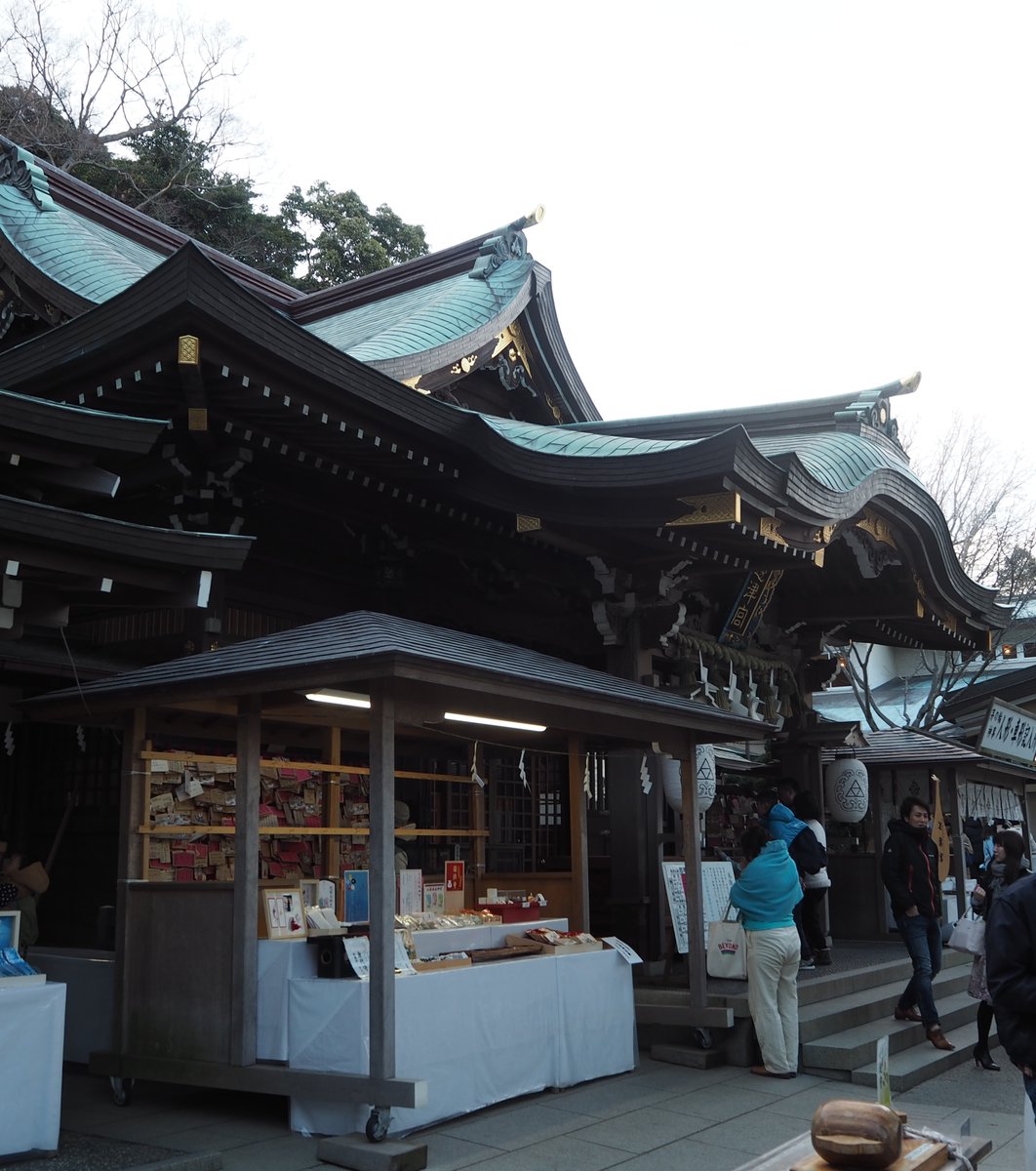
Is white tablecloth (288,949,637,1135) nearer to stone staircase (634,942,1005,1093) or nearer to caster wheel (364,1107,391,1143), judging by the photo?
caster wheel (364,1107,391,1143)

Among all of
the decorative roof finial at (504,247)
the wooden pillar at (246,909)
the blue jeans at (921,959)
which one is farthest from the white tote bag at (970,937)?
the decorative roof finial at (504,247)

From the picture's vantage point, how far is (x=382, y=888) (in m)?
6.09

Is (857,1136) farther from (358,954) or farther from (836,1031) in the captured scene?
(836,1031)

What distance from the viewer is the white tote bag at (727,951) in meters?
9.50

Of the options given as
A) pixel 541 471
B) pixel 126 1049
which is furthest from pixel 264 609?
pixel 126 1049

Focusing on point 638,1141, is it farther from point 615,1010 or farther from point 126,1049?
point 126,1049

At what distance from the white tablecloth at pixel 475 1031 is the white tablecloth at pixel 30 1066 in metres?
1.23

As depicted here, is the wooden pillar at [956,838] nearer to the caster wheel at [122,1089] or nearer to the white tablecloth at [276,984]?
the white tablecloth at [276,984]

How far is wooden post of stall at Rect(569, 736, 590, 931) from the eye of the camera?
9.07m

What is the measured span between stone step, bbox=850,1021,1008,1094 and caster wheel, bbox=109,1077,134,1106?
187 inches

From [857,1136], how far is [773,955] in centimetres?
414

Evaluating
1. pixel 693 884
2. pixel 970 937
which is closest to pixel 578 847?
pixel 693 884

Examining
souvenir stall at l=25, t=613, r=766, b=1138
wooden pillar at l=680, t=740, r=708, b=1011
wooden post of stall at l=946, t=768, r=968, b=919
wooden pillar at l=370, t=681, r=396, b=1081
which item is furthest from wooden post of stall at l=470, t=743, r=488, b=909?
wooden post of stall at l=946, t=768, r=968, b=919

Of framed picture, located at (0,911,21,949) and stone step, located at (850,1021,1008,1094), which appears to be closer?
framed picture, located at (0,911,21,949)
